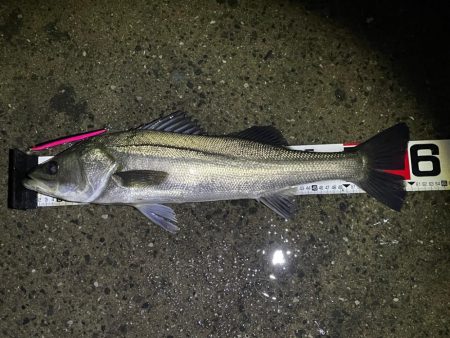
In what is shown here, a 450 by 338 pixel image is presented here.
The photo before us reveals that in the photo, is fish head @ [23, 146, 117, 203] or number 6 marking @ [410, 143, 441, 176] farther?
number 6 marking @ [410, 143, 441, 176]

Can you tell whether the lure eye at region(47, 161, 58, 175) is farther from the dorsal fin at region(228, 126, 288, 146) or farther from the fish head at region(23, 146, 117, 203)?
the dorsal fin at region(228, 126, 288, 146)

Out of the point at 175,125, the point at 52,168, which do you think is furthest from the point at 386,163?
the point at 52,168

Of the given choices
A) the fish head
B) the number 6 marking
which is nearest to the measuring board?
the number 6 marking

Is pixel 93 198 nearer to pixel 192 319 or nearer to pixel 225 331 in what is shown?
pixel 192 319

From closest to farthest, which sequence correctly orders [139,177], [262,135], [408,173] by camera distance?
[139,177], [262,135], [408,173]

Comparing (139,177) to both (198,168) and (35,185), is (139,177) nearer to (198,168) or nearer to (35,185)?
(198,168)

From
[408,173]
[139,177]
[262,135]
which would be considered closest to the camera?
[139,177]
